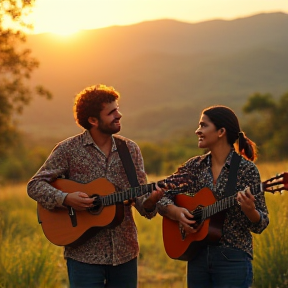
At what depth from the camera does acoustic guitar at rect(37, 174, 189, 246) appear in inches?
195

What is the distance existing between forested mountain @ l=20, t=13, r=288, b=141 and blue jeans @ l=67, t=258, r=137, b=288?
8798 centimetres

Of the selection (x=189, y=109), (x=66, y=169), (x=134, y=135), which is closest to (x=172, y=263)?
(x=66, y=169)

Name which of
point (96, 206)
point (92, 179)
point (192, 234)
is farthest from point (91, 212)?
point (192, 234)

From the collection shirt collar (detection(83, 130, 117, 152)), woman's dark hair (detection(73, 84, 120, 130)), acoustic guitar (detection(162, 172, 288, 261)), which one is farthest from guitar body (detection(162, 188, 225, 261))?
woman's dark hair (detection(73, 84, 120, 130))

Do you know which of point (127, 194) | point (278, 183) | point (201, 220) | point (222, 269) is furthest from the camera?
point (127, 194)

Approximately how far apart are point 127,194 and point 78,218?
17.3 inches

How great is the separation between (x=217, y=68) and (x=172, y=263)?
117 metres

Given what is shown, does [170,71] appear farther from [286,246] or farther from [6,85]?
[286,246]

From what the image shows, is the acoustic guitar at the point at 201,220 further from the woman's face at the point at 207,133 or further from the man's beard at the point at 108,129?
the man's beard at the point at 108,129

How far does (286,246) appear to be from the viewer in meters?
7.24

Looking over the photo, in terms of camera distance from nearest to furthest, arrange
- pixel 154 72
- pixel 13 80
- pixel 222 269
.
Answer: pixel 222 269, pixel 13 80, pixel 154 72

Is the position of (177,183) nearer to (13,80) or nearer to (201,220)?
(201,220)

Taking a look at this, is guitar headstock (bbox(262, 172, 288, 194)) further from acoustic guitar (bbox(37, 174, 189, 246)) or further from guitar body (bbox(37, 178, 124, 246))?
guitar body (bbox(37, 178, 124, 246))

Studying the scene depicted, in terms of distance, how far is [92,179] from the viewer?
201 inches
